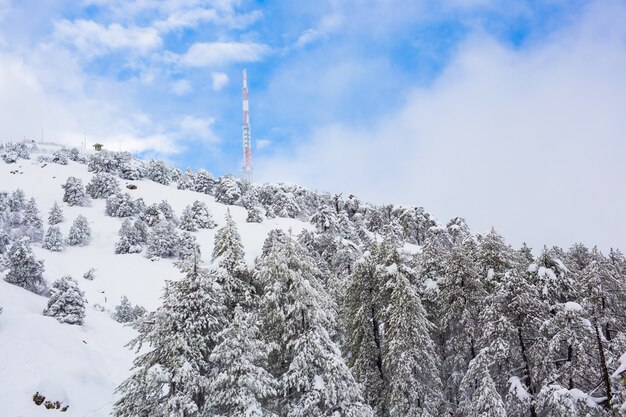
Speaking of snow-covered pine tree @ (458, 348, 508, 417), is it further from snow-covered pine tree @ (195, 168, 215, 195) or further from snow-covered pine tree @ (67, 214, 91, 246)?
snow-covered pine tree @ (195, 168, 215, 195)

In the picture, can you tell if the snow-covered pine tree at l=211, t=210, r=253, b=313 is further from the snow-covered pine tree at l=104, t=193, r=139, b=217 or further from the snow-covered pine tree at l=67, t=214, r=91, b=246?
the snow-covered pine tree at l=104, t=193, r=139, b=217

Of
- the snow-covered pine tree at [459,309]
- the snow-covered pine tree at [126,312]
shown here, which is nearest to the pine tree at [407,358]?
the snow-covered pine tree at [459,309]

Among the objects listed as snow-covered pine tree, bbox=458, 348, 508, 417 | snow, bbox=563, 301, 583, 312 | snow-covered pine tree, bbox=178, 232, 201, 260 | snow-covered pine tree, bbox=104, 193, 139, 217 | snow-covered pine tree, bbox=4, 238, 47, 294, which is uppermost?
snow-covered pine tree, bbox=104, 193, 139, 217

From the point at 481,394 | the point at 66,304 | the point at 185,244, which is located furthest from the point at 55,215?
the point at 481,394

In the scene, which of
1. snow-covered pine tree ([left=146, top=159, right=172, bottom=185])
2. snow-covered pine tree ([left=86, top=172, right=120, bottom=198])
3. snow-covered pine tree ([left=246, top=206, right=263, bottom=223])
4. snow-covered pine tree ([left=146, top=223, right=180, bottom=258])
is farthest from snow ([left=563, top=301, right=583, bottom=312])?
snow-covered pine tree ([left=146, top=159, right=172, bottom=185])

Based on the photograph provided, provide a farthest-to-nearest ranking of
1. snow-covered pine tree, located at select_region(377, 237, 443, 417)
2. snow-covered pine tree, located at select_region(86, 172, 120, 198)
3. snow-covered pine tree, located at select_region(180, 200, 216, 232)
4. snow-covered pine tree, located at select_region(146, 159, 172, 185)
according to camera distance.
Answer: snow-covered pine tree, located at select_region(146, 159, 172, 185) < snow-covered pine tree, located at select_region(86, 172, 120, 198) < snow-covered pine tree, located at select_region(180, 200, 216, 232) < snow-covered pine tree, located at select_region(377, 237, 443, 417)

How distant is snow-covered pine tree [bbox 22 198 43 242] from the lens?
60.9 m

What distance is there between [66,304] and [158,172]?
236ft

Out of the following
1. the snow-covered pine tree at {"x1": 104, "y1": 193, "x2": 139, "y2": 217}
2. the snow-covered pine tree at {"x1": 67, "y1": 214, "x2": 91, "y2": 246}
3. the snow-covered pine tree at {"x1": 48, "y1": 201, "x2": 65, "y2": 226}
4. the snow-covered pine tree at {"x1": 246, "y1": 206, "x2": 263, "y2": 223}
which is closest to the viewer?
the snow-covered pine tree at {"x1": 67, "y1": 214, "x2": 91, "y2": 246}

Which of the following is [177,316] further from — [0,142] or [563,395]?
[0,142]

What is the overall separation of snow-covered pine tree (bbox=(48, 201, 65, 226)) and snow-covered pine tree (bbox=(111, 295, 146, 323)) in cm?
3111

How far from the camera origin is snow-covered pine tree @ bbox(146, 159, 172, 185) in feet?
337

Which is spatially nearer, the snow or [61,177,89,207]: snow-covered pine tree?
the snow

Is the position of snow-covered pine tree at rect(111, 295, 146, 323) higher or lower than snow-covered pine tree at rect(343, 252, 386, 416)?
higher
